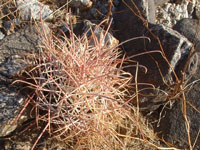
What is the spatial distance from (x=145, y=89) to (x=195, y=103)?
0.79 feet

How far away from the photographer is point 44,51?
3.87 feet

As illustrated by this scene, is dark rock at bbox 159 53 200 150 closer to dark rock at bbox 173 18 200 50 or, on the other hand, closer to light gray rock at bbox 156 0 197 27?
dark rock at bbox 173 18 200 50

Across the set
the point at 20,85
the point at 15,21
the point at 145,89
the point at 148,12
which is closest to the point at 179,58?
the point at 145,89

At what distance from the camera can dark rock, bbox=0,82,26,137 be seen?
100cm

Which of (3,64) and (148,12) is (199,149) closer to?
(148,12)

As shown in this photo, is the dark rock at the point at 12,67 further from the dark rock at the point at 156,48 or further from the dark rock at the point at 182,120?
the dark rock at the point at 182,120

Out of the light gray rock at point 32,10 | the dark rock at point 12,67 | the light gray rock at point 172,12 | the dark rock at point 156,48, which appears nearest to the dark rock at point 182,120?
the dark rock at point 156,48

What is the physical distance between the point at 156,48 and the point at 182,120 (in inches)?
14.5

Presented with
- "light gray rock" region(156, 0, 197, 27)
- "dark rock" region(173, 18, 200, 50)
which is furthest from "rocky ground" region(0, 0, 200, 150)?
"light gray rock" region(156, 0, 197, 27)

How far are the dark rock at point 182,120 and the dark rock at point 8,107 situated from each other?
2.21ft

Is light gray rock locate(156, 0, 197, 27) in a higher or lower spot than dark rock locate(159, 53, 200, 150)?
higher

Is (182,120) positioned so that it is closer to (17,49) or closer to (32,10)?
(17,49)

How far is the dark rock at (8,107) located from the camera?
100 cm

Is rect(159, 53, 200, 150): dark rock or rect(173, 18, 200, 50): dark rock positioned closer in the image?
rect(159, 53, 200, 150): dark rock
